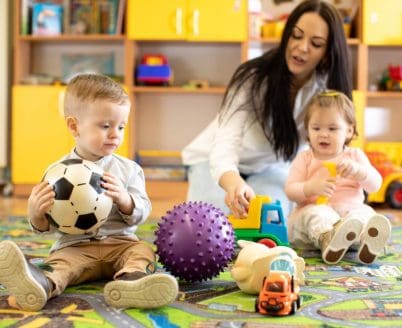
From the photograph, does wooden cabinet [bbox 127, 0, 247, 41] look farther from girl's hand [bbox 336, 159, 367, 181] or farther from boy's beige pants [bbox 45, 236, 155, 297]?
boy's beige pants [bbox 45, 236, 155, 297]

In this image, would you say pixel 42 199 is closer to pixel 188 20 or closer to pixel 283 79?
pixel 283 79

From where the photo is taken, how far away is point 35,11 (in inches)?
141

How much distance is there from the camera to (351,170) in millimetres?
1855

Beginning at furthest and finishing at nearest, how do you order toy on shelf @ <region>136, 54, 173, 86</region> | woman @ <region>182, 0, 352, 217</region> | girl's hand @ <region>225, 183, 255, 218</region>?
toy on shelf @ <region>136, 54, 173, 86</region>, woman @ <region>182, 0, 352, 217</region>, girl's hand @ <region>225, 183, 255, 218</region>

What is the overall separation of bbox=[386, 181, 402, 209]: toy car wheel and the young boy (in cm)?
200

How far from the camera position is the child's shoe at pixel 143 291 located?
1.18 meters

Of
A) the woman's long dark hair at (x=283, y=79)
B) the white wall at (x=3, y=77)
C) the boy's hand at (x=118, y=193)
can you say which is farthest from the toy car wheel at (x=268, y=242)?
the white wall at (x=3, y=77)

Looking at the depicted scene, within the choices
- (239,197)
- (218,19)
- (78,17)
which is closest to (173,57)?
(218,19)

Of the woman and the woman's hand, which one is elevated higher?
the woman

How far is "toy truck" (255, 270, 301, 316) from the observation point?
1.18 metres

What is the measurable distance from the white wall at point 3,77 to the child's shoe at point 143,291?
257 cm

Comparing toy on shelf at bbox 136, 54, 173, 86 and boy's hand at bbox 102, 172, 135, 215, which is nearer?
boy's hand at bbox 102, 172, 135, 215

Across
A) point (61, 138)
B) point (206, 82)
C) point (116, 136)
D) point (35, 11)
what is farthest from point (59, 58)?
point (116, 136)

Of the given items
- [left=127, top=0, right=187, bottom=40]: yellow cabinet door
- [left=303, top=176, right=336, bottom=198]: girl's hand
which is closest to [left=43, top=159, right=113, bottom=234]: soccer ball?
[left=303, top=176, right=336, bottom=198]: girl's hand
